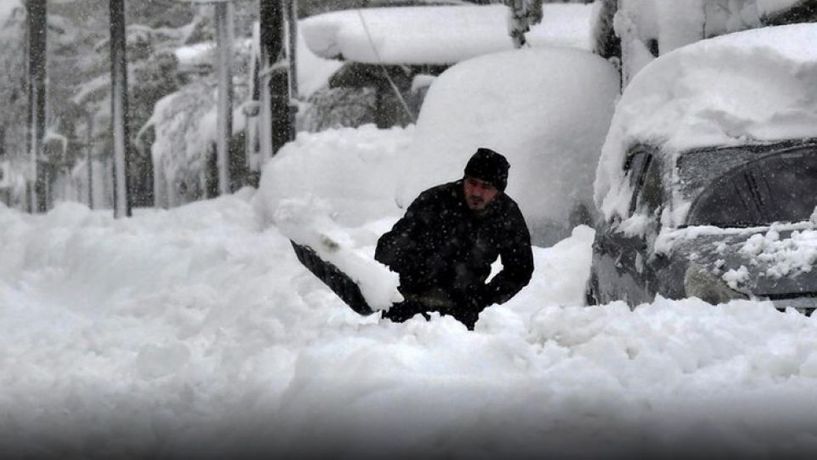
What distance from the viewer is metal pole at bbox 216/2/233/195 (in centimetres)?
2227

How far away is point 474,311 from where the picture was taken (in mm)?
5434

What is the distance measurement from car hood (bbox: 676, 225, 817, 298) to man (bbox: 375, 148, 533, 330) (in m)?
0.74

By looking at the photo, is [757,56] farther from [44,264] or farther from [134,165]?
[134,165]

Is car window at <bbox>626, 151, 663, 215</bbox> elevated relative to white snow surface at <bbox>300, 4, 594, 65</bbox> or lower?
elevated

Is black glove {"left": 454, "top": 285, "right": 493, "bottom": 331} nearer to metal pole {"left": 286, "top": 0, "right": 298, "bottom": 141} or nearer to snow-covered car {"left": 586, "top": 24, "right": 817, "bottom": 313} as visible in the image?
snow-covered car {"left": 586, "top": 24, "right": 817, "bottom": 313}

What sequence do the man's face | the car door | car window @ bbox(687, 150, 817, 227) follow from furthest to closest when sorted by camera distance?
the car door, car window @ bbox(687, 150, 817, 227), the man's face

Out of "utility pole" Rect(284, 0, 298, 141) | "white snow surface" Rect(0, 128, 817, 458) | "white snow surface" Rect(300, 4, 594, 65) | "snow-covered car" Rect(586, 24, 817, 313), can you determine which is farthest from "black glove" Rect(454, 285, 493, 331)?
"white snow surface" Rect(300, 4, 594, 65)

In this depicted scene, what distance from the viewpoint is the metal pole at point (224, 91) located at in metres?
22.3

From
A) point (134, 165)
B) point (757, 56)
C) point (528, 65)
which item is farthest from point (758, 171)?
point (134, 165)

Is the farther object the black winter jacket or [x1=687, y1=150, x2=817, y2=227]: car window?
[x1=687, y1=150, x2=817, y2=227]: car window

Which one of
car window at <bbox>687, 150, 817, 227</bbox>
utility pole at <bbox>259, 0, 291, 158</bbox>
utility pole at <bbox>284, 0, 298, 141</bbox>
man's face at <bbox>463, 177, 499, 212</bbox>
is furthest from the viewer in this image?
utility pole at <bbox>284, 0, 298, 141</bbox>

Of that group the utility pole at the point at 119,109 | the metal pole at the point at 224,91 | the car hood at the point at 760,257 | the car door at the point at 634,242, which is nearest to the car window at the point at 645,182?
the car door at the point at 634,242

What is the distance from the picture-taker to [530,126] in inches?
399

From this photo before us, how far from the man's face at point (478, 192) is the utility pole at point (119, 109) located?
550 inches
